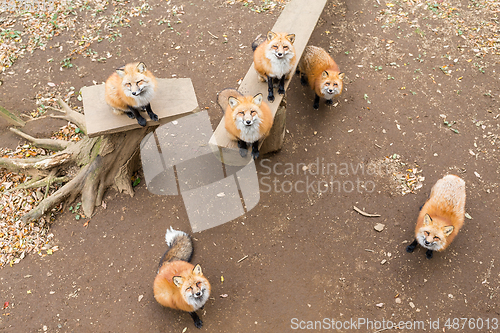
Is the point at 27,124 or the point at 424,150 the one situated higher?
the point at 27,124

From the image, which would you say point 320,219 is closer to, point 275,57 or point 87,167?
point 275,57

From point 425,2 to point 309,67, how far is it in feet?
14.7

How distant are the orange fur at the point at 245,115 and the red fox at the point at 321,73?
1.67 m

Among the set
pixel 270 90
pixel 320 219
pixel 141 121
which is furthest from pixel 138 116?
pixel 320 219

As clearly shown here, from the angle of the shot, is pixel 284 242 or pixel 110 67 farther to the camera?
pixel 110 67

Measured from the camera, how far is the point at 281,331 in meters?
3.94

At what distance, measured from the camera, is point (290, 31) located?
5.83 m

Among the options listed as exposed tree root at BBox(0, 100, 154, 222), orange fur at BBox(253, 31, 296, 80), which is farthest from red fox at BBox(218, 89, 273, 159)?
exposed tree root at BBox(0, 100, 154, 222)

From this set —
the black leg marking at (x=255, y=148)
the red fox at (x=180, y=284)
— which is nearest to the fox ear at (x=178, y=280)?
the red fox at (x=180, y=284)

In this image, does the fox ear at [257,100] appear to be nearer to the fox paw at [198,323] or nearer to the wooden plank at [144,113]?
the wooden plank at [144,113]

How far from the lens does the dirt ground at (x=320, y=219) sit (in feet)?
13.4

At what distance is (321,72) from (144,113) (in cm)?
324

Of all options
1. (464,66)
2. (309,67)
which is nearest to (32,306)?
(309,67)

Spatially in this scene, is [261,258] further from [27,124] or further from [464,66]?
[464,66]
